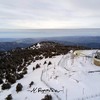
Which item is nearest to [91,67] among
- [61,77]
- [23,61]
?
[61,77]

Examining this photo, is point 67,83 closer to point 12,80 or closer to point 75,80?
point 75,80

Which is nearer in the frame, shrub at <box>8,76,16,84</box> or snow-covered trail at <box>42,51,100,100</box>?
snow-covered trail at <box>42,51,100,100</box>

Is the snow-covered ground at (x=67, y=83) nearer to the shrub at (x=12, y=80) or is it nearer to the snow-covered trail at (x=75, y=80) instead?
the snow-covered trail at (x=75, y=80)

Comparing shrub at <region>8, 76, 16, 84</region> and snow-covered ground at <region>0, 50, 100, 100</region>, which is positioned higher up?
snow-covered ground at <region>0, 50, 100, 100</region>

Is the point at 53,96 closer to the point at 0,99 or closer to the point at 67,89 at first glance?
the point at 67,89

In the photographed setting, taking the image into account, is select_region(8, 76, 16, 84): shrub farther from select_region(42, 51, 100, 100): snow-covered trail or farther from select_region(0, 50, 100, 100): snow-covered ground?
select_region(42, 51, 100, 100): snow-covered trail

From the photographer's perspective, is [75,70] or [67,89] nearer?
[67,89]

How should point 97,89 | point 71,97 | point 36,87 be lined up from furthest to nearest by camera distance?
point 36,87
point 97,89
point 71,97

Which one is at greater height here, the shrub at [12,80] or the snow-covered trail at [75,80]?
the snow-covered trail at [75,80]

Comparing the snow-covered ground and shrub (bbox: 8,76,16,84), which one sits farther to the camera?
shrub (bbox: 8,76,16,84)

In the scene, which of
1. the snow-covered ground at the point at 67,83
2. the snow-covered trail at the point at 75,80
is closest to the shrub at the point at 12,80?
the snow-covered ground at the point at 67,83

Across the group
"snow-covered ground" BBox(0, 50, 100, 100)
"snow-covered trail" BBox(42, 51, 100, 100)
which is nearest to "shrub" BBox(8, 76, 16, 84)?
"snow-covered ground" BBox(0, 50, 100, 100)
